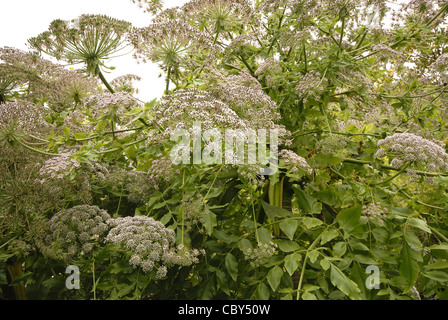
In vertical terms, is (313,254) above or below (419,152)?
below

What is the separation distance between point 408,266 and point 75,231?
1.24m

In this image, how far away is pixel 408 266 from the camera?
132cm

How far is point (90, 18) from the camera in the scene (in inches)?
60.7

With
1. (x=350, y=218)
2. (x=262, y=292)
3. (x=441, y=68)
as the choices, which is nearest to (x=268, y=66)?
(x=350, y=218)

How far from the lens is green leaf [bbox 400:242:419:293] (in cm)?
131

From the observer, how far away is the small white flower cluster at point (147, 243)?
1.21m

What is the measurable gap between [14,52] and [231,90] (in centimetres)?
111

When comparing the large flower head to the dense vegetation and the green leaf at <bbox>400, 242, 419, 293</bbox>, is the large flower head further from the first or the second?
the green leaf at <bbox>400, 242, 419, 293</bbox>

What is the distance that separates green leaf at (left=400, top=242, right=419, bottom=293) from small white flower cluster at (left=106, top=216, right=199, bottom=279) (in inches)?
29.2

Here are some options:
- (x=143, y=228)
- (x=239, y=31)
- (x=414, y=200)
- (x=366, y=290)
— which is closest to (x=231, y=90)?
(x=143, y=228)

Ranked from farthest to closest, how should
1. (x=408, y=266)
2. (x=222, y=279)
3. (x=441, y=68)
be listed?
(x=441, y=68) < (x=222, y=279) < (x=408, y=266)

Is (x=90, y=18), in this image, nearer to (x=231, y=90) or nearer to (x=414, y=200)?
(x=231, y=90)

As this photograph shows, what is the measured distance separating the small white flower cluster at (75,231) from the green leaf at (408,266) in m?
1.09

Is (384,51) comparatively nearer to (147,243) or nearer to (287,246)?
(287,246)
